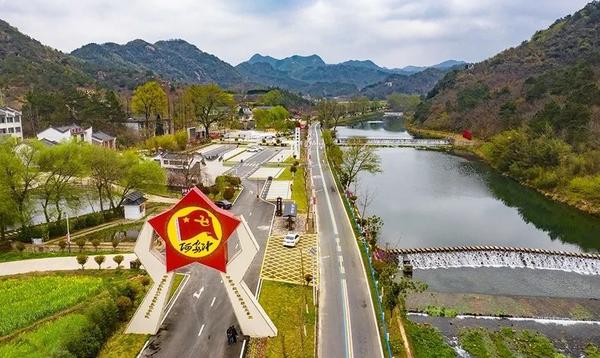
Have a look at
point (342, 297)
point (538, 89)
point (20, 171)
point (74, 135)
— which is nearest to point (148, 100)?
point (74, 135)

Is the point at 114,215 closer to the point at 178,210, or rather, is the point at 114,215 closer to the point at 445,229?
the point at 178,210

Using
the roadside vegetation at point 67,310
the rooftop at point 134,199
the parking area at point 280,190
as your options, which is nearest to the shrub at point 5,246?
the roadside vegetation at point 67,310

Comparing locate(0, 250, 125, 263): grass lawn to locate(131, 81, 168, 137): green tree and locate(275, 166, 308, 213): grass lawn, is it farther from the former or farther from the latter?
locate(131, 81, 168, 137): green tree

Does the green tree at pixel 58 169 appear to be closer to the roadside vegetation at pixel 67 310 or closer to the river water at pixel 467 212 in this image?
the roadside vegetation at pixel 67 310

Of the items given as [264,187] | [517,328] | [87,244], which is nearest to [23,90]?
[264,187]

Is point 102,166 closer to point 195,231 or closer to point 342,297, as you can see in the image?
point 195,231

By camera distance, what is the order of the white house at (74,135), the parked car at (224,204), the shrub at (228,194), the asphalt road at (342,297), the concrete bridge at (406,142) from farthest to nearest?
the concrete bridge at (406,142) → the white house at (74,135) → the shrub at (228,194) → the parked car at (224,204) → the asphalt road at (342,297)

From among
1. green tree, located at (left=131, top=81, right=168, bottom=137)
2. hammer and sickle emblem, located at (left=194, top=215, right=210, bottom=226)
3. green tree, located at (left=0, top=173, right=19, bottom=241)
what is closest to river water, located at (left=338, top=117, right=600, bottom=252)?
hammer and sickle emblem, located at (left=194, top=215, right=210, bottom=226)
